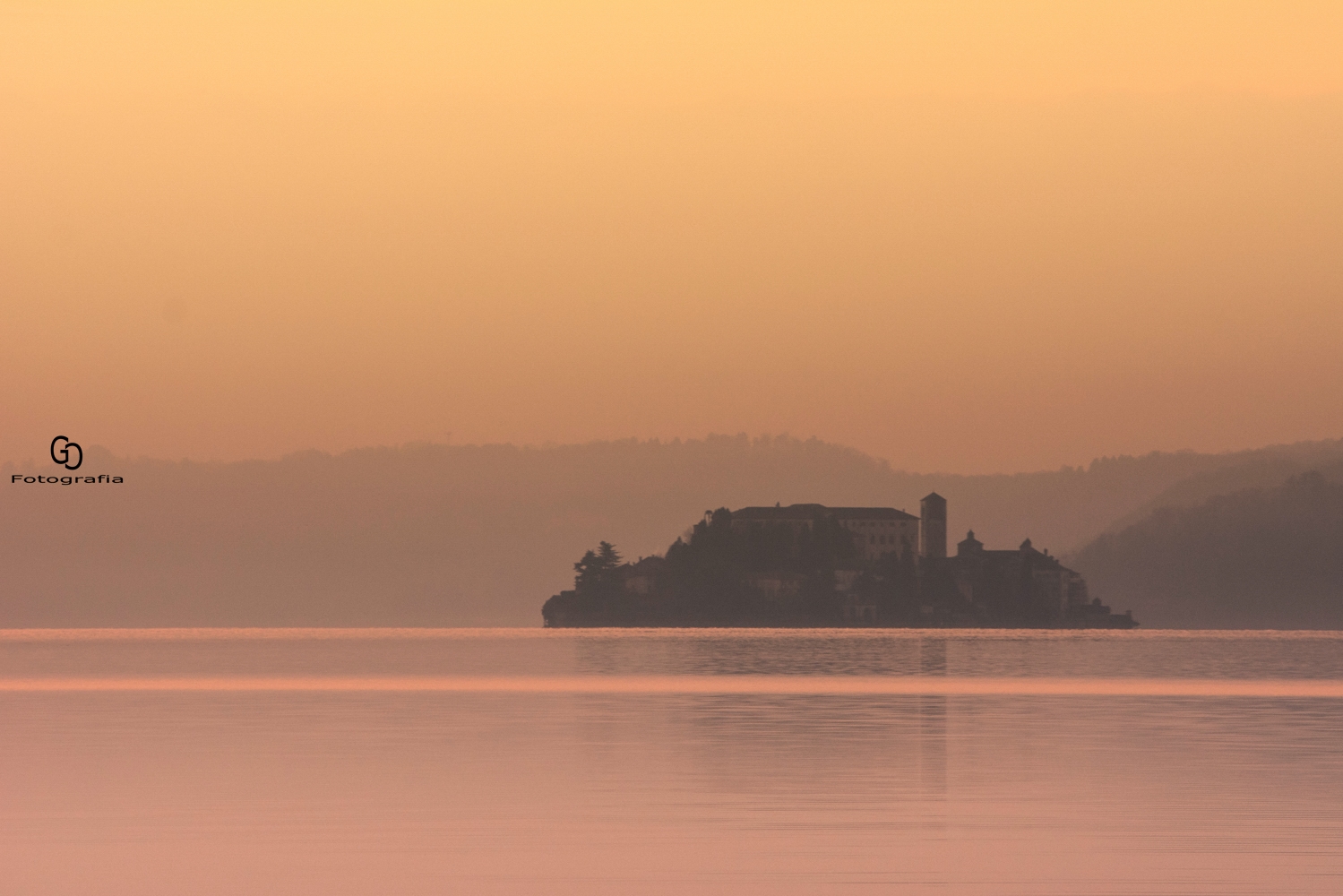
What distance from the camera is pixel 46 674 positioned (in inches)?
3378

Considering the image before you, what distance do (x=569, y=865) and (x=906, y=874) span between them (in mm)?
3861

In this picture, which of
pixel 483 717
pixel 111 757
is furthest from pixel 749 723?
pixel 111 757

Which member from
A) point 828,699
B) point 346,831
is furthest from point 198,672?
point 346,831

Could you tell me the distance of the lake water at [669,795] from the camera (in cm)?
2034

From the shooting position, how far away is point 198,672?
89938 mm

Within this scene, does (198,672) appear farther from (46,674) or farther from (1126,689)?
(1126,689)

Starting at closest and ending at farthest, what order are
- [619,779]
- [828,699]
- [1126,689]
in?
[619,779], [828,699], [1126,689]

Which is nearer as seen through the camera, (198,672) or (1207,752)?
(1207,752)

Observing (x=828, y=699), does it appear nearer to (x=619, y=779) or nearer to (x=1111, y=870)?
(x=619, y=779)

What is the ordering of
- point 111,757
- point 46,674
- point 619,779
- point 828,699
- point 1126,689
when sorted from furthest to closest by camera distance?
point 46,674
point 1126,689
point 828,699
point 111,757
point 619,779

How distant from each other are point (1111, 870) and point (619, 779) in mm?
11876

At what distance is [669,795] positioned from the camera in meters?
28.2

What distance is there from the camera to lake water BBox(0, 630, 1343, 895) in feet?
66.7

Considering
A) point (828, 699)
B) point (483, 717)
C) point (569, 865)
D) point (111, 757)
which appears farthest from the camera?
point (828, 699)
